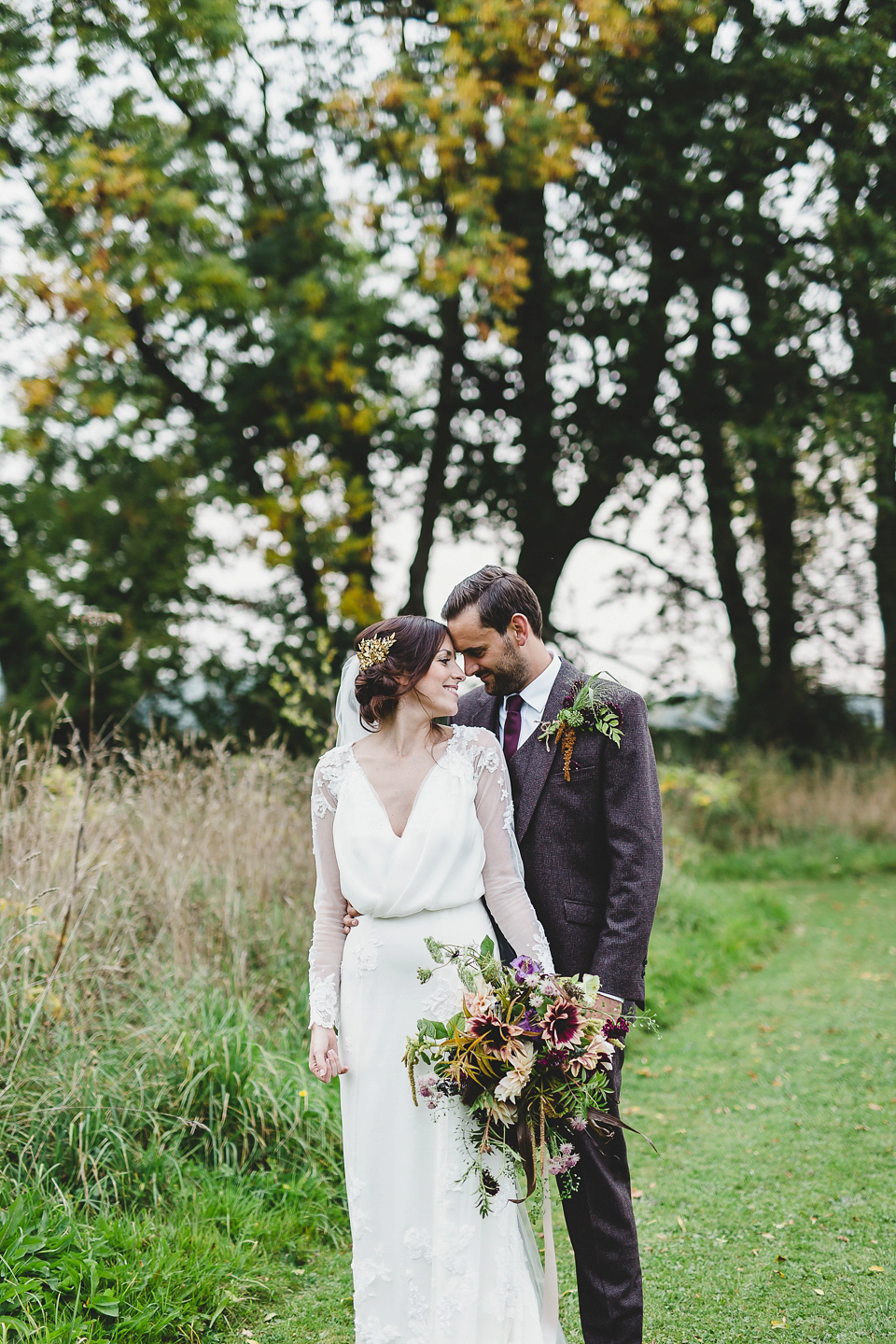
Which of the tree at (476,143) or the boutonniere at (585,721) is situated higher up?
the tree at (476,143)

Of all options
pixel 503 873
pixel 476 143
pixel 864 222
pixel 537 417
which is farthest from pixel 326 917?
pixel 537 417

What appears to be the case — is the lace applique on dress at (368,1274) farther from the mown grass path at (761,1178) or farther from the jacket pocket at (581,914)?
the jacket pocket at (581,914)

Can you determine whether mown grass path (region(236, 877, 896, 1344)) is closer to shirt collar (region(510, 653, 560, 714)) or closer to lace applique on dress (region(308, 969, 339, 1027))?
lace applique on dress (region(308, 969, 339, 1027))

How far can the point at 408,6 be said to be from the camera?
33.3 ft

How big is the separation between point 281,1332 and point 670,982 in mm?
3919

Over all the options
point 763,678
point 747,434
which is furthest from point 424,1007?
point 763,678

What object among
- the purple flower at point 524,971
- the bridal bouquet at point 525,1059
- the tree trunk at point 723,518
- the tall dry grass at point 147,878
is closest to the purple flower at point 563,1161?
the bridal bouquet at point 525,1059

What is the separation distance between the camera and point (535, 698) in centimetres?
302

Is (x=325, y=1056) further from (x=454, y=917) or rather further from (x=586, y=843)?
(x=586, y=843)

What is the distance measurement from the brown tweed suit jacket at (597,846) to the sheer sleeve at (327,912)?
53 cm

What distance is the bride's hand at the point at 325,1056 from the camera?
9.15 ft

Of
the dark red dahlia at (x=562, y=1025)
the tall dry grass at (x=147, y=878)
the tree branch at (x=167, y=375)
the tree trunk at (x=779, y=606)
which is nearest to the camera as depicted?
the dark red dahlia at (x=562, y=1025)

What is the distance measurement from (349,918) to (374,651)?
0.75m

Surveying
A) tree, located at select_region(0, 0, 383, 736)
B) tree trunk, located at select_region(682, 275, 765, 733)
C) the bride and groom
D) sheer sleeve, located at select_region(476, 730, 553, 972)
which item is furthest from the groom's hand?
tree trunk, located at select_region(682, 275, 765, 733)
